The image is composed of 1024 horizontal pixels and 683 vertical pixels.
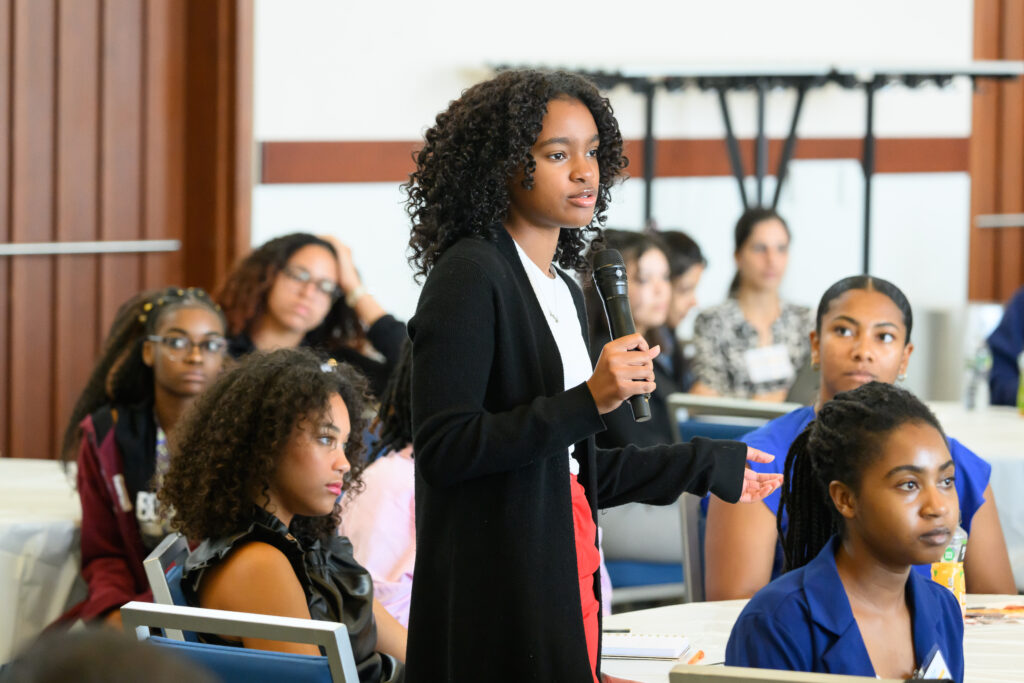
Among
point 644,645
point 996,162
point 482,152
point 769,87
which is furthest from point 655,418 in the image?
point 996,162

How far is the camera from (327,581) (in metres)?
2.06

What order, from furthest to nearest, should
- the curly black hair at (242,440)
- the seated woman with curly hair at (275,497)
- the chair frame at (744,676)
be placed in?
the curly black hair at (242,440)
the seated woman with curly hair at (275,497)
the chair frame at (744,676)

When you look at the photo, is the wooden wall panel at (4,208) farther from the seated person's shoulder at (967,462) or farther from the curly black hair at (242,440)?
the seated person's shoulder at (967,462)

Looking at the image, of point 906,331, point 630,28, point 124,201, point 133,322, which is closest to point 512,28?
point 630,28

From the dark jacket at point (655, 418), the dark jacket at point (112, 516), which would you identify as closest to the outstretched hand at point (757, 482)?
the dark jacket at point (655, 418)

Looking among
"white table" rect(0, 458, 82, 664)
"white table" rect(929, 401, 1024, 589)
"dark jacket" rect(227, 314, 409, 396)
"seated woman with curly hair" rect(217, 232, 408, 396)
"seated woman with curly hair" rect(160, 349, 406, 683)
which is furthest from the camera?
"seated woman with curly hair" rect(217, 232, 408, 396)

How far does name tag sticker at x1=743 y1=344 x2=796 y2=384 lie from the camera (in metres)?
4.74

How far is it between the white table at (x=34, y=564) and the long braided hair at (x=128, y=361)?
307 mm

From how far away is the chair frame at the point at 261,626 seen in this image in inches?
58.7

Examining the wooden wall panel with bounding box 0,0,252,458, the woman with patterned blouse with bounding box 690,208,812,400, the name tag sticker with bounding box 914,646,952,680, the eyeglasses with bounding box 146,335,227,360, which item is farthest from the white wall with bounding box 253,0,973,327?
the name tag sticker with bounding box 914,646,952,680

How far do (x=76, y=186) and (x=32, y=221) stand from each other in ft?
0.81

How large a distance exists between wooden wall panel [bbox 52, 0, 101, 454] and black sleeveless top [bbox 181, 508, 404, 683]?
320 centimetres

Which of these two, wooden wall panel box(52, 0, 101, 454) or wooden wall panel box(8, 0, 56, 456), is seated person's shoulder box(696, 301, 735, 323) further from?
wooden wall panel box(8, 0, 56, 456)

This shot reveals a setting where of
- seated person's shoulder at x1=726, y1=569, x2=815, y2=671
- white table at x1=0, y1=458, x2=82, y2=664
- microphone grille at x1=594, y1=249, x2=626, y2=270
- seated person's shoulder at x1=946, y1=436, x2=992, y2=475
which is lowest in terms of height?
white table at x1=0, y1=458, x2=82, y2=664
